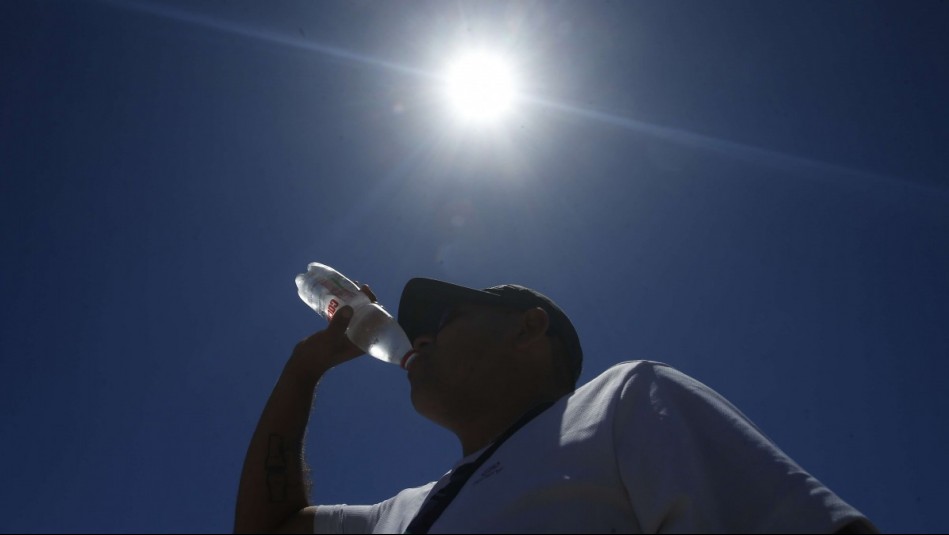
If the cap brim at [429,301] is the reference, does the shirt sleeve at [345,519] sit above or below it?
below

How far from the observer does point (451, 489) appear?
2.06m

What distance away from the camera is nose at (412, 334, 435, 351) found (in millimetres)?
2770

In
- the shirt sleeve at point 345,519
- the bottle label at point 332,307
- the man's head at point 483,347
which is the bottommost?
the shirt sleeve at point 345,519

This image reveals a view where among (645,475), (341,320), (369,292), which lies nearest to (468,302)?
(341,320)

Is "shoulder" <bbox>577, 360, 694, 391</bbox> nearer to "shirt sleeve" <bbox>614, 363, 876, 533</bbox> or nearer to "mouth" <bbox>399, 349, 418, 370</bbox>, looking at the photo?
"shirt sleeve" <bbox>614, 363, 876, 533</bbox>

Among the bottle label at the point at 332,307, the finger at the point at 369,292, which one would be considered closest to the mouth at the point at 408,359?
the finger at the point at 369,292

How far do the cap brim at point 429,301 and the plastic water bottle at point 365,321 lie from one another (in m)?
0.14

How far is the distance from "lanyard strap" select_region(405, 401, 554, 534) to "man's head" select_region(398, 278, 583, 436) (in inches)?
10.3

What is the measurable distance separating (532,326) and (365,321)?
110 centimetres

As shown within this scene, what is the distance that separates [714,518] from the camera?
1335 millimetres

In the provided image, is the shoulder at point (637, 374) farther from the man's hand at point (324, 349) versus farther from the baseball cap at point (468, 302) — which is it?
the man's hand at point (324, 349)

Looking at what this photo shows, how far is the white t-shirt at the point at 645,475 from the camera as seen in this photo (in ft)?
4.41

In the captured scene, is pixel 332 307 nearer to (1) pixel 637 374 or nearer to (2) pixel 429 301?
(2) pixel 429 301

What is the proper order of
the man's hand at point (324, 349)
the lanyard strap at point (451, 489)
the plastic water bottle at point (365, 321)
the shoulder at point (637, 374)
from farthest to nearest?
the plastic water bottle at point (365, 321) → the man's hand at point (324, 349) → the lanyard strap at point (451, 489) → the shoulder at point (637, 374)
